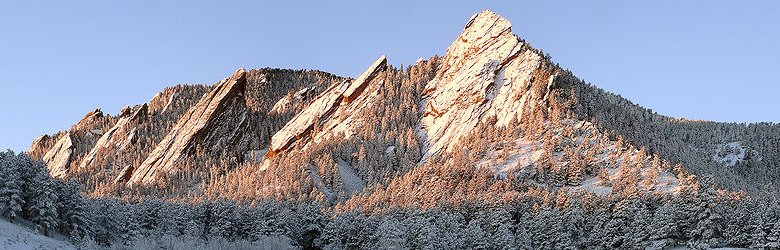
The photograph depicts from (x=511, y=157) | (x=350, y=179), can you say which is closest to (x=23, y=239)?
(x=511, y=157)

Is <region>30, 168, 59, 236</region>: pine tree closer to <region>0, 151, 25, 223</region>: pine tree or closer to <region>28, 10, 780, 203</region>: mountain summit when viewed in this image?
<region>0, 151, 25, 223</region>: pine tree

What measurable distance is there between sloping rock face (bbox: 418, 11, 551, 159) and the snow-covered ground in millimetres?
98940

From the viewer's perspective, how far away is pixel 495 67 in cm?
18262

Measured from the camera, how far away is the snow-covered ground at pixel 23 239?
2677 inches

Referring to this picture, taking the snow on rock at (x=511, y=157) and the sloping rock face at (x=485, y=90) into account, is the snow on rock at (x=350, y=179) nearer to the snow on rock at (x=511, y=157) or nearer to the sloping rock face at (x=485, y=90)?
the sloping rock face at (x=485, y=90)

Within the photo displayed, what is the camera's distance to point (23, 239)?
2825 inches

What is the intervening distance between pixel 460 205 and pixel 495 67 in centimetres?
6726

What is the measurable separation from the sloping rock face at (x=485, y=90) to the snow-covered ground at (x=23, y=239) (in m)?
98.9

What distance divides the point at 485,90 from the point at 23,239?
121 meters

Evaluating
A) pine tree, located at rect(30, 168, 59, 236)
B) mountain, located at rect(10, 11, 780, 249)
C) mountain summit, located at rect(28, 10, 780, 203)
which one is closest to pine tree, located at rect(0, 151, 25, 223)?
pine tree, located at rect(30, 168, 59, 236)

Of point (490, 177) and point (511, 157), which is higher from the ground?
point (511, 157)

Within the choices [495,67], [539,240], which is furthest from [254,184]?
[539,240]

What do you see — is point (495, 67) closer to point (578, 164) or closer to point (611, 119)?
point (611, 119)

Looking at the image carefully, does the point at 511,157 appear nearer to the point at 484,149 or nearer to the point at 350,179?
the point at 484,149
